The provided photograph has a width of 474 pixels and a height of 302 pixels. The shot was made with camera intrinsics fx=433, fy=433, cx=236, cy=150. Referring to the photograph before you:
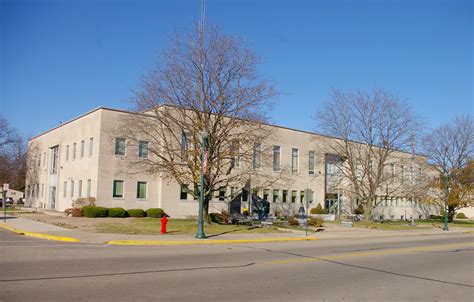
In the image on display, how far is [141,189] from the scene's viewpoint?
37.5m

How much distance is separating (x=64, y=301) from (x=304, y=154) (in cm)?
4394

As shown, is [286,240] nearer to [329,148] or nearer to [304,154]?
[329,148]

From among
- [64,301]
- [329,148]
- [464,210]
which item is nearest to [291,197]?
[329,148]

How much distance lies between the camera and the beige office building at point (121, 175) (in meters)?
36.0

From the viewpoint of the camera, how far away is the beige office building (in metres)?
36.0

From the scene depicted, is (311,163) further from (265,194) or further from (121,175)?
(121,175)

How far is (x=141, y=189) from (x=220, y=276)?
2819 centimetres

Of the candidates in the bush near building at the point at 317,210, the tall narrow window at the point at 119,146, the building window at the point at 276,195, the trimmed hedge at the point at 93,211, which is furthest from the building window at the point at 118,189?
the bush near building at the point at 317,210

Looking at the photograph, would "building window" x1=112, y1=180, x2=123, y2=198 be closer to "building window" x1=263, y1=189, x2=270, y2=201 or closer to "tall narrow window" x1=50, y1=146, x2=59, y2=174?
Answer: "tall narrow window" x1=50, y1=146, x2=59, y2=174

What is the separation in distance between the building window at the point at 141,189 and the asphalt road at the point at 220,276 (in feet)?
69.7

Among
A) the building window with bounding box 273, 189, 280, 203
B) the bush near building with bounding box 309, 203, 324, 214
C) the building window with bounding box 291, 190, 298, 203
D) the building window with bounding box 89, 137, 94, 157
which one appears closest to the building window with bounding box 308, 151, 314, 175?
the building window with bounding box 291, 190, 298, 203

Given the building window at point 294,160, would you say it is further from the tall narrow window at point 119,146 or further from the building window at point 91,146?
the building window at point 91,146

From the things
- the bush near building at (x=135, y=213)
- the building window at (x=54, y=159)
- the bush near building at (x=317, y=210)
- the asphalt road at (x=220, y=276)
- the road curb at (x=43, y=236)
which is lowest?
the road curb at (x=43, y=236)

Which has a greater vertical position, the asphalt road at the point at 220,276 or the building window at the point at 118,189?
the building window at the point at 118,189
